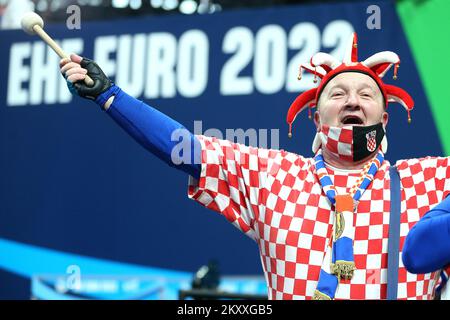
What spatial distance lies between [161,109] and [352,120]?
309 cm

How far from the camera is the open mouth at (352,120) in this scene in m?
2.83

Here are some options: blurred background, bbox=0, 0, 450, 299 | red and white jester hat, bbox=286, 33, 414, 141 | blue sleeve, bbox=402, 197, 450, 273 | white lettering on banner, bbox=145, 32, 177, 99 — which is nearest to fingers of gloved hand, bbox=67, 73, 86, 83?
red and white jester hat, bbox=286, 33, 414, 141

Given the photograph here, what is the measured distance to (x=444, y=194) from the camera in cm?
267

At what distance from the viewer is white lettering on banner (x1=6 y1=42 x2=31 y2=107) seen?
6328mm

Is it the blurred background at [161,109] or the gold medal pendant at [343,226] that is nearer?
the gold medal pendant at [343,226]

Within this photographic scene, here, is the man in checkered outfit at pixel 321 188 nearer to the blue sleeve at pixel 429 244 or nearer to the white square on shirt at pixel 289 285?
the white square on shirt at pixel 289 285

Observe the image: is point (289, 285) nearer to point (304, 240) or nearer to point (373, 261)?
Result: point (304, 240)

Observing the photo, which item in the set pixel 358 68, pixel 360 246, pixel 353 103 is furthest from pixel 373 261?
pixel 358 68

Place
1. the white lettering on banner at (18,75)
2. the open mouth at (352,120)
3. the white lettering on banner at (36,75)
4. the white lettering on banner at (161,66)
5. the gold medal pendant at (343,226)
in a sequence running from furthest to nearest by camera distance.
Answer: the white lettering on banner at (18,75)
the white lettering on banner at (36,75)
the white lettering on banner at (161,66)
the open mouth at (352,120)
the gold medal pendant at (343,226)

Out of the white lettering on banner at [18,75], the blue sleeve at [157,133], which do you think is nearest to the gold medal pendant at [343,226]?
the blue sleeve at [157,133]

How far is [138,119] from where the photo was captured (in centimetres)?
274

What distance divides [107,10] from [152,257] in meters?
1.92
